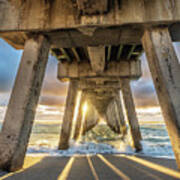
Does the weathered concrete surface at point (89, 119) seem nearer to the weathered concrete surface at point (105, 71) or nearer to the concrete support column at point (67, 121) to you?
the concrete support column at point (67, 121)

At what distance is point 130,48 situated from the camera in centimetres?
646

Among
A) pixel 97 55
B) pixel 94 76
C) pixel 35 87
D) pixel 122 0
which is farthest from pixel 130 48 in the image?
pixel 35 87

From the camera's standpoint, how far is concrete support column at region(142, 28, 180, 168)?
2631mm

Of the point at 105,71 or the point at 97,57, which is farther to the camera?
the point at 105,71

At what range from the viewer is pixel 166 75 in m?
2.87

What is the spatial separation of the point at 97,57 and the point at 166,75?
357 centimetres

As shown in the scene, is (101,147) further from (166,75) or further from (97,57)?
(166,75)

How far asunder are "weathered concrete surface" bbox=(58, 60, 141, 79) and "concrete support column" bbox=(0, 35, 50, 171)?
12.9 feet

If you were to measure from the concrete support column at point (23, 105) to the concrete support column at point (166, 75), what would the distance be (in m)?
3.12

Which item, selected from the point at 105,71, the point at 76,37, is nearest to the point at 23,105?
the point at 76,37

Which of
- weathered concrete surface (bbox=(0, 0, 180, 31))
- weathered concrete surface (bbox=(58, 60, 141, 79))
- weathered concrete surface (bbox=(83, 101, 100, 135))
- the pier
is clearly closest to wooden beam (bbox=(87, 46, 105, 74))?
weathered concrete surface (bbox=(58, 60, 141, 79))

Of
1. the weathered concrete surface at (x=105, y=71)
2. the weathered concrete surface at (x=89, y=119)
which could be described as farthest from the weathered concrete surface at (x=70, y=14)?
the weathered concrete surface at (x=89, y=119)

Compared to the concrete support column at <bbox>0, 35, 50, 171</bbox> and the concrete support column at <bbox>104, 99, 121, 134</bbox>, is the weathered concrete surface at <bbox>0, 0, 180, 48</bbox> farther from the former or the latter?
the concrete support column at <bbox>104, 99, 121, 134</bbox>

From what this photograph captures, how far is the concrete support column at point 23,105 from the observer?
269cm
